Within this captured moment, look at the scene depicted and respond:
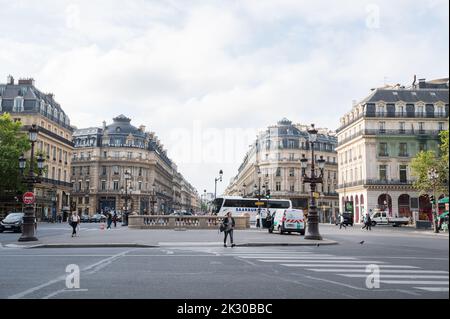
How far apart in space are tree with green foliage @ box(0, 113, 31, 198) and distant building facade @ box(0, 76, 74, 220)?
30.6ft

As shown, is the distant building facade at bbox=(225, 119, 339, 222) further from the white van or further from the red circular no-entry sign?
the red circular no-entry sign

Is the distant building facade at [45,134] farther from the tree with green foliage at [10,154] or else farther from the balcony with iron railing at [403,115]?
the balcony with iron railing at [403,115]

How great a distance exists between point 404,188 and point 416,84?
20.5 m

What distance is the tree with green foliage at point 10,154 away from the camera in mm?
50312

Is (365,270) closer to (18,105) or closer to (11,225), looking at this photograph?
(11,225)

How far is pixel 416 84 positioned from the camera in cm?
7594

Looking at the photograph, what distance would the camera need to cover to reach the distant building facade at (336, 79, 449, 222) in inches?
2635

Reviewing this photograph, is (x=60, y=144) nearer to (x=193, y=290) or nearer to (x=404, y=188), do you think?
(x=404, y=188)

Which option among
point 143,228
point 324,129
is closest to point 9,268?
point 143,228

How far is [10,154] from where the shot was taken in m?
50.3

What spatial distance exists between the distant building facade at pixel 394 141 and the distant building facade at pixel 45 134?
48.8 metres

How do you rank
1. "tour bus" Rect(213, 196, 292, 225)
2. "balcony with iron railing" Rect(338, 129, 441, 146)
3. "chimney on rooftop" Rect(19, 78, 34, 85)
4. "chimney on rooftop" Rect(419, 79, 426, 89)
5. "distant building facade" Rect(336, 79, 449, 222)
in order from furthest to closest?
"chimney on rooftop" Rect(419, 79, 426, 89) → "chimney on rooftop" Rect(19, 78, 34, 85) → "balcony with iron railing" Rect(338, 129, 441, 146) → "distant building facade" Rect(336, 79, 449, 222) → "tour bus" Rect(213, 196, 292, 225)

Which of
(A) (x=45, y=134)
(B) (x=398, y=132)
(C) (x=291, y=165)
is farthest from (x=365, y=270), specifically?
(C) (x=291, y=165)

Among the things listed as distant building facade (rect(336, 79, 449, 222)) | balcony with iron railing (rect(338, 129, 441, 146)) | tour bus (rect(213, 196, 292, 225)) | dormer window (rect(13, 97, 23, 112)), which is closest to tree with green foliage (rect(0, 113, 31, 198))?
dormer window (rect(13, 97, 23, 112))
